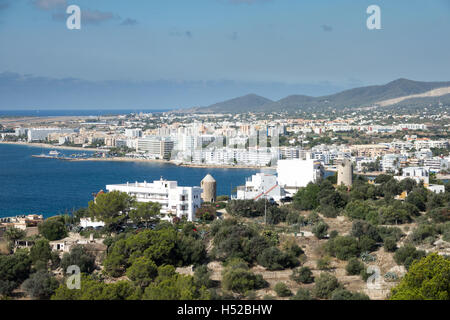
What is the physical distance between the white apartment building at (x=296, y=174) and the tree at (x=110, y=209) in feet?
18.0

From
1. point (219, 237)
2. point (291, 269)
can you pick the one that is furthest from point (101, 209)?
point (291, 269)

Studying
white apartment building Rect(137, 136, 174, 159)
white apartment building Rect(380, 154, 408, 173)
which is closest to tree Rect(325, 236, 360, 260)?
white apartment building Rect(380, 154, 408, 173)

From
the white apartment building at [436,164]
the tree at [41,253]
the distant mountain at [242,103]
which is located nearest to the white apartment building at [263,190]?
the tree at [41,253]

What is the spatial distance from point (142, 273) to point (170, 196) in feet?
15.2

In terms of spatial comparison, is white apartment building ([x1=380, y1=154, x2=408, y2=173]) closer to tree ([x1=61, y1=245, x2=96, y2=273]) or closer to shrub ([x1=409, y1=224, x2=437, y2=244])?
shrub ([x1=409, y1=224, x2=437, y2=244])

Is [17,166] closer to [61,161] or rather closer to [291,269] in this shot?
[61,161]

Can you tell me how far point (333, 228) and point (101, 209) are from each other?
4.42 metres

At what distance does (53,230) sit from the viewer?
416 inches

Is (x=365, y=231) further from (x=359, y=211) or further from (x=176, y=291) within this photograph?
(x=176, y=291)

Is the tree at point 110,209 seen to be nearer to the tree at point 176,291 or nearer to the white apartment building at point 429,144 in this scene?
the tree at point 176,291

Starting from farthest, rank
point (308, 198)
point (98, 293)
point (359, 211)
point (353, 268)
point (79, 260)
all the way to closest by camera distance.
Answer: point (308, 198), point (359, 211), point (79, 260), point (353, 268), point (98, 293)

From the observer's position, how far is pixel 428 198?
12625 millimetres

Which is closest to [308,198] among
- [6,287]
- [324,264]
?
[324,264]
